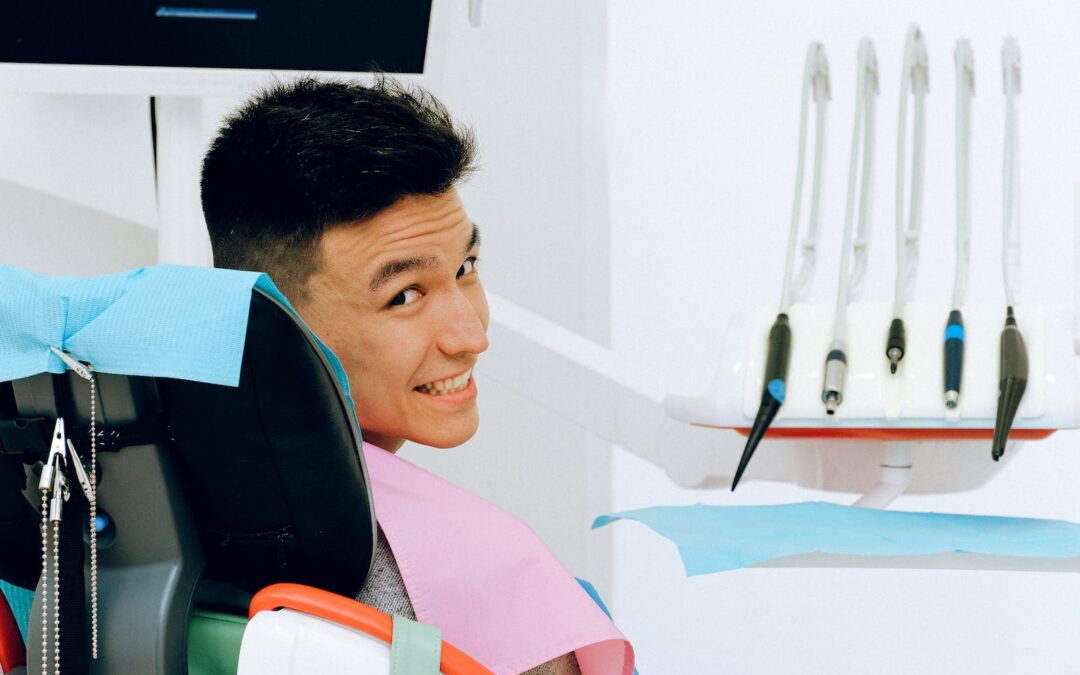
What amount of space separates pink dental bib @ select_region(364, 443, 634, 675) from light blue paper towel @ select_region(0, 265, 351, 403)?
168mm

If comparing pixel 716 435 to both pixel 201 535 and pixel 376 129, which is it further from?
pixel 201 535

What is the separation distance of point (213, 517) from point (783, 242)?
1.34 m

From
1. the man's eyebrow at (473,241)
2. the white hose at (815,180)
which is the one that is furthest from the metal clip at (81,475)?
the white hose at (815,180)

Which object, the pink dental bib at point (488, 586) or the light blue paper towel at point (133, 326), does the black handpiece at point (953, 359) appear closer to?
the pink dental bib at point (488, 586)

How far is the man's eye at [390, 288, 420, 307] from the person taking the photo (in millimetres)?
837

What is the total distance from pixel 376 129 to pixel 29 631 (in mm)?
378

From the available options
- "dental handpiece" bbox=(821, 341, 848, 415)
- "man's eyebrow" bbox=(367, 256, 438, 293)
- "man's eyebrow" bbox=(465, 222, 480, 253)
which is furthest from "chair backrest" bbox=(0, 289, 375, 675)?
"dental handpiece" bbox=(821, 341, 848, 415)

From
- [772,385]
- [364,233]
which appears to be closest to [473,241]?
[364,233]

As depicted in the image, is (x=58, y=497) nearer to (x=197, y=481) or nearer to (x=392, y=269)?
(x=197, y=481)

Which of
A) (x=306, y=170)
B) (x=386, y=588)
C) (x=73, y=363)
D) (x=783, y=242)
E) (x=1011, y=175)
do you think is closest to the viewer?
(x=73, y=363)

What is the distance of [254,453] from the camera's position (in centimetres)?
57

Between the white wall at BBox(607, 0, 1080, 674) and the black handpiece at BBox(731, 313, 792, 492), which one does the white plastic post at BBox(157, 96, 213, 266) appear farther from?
the white wall at BBox(607, 0, 1080, 674)

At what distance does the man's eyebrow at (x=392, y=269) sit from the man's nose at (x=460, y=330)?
40mm

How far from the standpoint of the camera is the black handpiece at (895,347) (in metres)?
0.96
